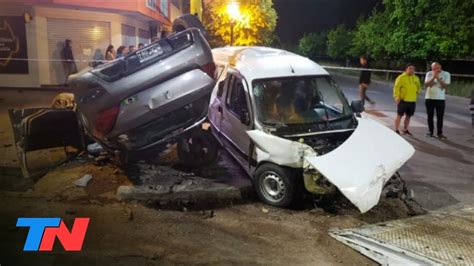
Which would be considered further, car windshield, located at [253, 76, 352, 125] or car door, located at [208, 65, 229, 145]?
car door, located at [208, 65, 229, 145]

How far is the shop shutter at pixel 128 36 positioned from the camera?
67.2ft

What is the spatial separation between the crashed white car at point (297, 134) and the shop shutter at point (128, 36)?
1418 centimetres

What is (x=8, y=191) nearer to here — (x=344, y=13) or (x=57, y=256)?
(x=57, y=256)

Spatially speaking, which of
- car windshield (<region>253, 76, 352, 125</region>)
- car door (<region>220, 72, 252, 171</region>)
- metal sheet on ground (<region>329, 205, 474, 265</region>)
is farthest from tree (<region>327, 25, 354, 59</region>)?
metal sheet on ground (<region>329, 205, 474, 265</region>)

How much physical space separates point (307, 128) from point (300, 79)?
102cm

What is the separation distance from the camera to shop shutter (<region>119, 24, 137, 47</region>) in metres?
20.5

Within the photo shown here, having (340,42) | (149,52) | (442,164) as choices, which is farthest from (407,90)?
(340,42)

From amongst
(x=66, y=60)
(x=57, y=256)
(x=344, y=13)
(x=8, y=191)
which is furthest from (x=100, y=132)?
(x=344, y=13)

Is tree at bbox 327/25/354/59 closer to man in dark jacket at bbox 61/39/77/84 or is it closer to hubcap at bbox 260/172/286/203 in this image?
man in dark jacket at bbox 61/39/77/84

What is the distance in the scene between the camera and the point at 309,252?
189 inches

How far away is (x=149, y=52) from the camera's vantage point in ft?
22.8

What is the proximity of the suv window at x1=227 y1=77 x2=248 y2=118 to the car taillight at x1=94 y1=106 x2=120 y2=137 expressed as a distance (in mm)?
1804

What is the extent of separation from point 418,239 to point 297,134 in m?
2.02

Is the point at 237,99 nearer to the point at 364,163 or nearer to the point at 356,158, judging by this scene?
the point at 356,158
